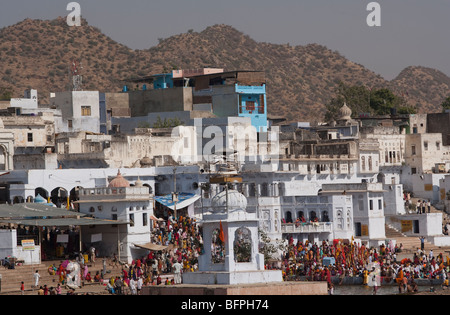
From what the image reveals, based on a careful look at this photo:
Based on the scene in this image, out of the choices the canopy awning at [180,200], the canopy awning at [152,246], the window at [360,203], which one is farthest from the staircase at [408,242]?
the canopy awning at [152,246]

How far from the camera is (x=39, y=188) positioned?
173ft

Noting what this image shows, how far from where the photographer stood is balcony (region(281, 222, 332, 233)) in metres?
52.3

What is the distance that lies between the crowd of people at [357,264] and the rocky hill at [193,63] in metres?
45.0

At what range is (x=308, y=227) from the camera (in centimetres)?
5278

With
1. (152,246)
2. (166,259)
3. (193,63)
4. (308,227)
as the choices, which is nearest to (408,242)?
(308,227)

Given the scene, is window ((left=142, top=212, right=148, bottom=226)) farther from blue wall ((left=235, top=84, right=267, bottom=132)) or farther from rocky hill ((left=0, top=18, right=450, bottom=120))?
rocky hill ((left=0, top=18, right=450, bottom=120))

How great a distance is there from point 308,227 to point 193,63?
63765 millimetres

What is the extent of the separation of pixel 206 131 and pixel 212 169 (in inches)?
337

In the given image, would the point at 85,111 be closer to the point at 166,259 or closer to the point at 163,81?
the point at 163,81

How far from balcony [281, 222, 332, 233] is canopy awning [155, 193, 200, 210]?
4178 millimetres

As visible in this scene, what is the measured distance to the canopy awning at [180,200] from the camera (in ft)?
173

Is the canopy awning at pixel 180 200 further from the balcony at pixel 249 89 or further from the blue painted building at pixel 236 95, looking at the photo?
the balcony at pixel 249 89

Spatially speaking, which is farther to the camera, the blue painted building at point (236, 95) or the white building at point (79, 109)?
the blue painted building at point (236, 95)
